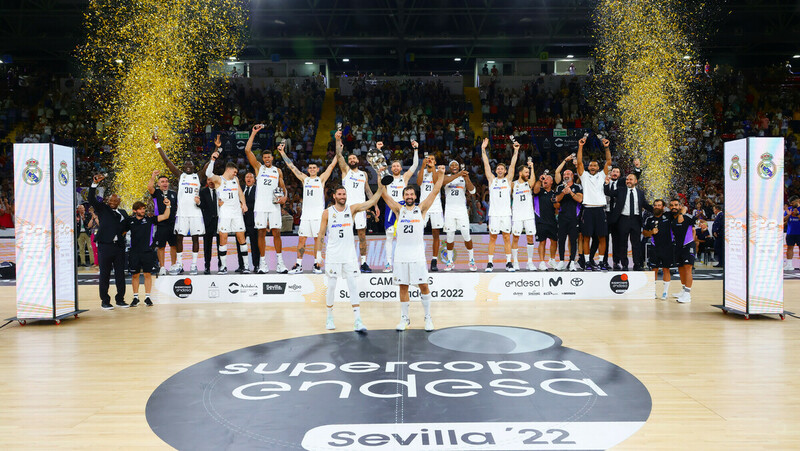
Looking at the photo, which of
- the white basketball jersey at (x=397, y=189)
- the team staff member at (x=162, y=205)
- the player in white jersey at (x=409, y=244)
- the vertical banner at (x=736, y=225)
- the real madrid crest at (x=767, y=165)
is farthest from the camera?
the white basketball jersey at (x=397, y=189)

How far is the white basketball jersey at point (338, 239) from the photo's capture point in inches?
299

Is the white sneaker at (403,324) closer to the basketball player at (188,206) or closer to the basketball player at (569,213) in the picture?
the basketball player at (569,213)

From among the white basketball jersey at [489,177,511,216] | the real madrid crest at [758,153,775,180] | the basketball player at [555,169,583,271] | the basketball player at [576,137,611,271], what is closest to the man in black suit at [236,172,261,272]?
the white basketball jersey at [489,177,511,216]

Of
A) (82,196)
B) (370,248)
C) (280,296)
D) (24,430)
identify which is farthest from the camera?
(82,196)

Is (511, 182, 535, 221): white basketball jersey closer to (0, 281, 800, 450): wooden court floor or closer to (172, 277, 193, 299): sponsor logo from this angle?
(0, 281, 800, 450): wooden court floor

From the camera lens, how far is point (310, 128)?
82.4 feet

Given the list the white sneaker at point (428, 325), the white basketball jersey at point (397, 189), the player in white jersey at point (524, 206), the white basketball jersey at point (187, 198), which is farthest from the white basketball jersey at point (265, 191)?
the player in white jersey at point (524, 206)

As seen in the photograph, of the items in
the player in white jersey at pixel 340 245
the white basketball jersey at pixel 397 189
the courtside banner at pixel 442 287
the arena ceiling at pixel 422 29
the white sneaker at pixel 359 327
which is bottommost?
the white sneaker at pixel 359 327

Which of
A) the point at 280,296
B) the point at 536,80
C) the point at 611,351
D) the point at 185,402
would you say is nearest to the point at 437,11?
the point at 536,80

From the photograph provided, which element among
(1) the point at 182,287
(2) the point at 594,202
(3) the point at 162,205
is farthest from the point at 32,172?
(2) the point at 594,202

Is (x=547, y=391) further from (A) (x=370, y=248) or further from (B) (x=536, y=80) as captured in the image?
(B) (x=536, y=80)

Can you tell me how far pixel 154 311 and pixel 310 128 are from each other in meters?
16.7

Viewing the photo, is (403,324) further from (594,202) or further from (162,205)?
(162,205)

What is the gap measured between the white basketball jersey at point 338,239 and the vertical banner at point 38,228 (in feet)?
14.0
